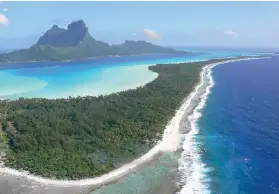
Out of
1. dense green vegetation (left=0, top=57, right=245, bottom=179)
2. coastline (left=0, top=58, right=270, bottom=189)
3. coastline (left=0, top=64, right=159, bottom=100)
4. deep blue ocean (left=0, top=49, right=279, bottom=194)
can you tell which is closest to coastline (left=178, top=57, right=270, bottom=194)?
deep blue ocean (left=0, top=49, right=279, bottom=194)

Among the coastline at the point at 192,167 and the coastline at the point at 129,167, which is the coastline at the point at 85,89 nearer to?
the coastline at the point at 192,167

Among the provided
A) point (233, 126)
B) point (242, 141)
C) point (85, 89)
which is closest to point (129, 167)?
point (242, 141)

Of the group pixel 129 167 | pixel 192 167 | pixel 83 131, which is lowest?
pixel 192 167

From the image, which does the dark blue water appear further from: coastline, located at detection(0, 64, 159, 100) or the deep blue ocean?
coastline, located at detection(0, 64, 159, 100)

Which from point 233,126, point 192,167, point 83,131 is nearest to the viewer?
point 192,167

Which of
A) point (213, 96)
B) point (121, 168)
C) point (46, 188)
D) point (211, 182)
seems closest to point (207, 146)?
point (211, 182)

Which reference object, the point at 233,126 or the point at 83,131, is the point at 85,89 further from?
the point at 233,126

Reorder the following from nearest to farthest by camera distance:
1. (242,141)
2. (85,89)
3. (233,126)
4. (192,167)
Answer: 1. (192,167)
2. (242,141)
3. (233,126)
4. (85,89)

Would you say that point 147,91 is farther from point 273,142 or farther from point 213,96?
point 273,142
